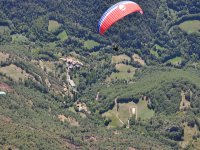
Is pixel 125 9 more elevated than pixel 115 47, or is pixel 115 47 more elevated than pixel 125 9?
pixel 125 9

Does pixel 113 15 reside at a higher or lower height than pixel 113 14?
lower

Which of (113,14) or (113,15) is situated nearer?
(113,15)

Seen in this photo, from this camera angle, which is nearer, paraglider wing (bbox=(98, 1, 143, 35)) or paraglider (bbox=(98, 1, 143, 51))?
paraglider (bbox=(98, 1, 143, 51))

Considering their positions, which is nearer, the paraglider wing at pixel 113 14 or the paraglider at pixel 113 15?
the paraglider at pixel 113 15
